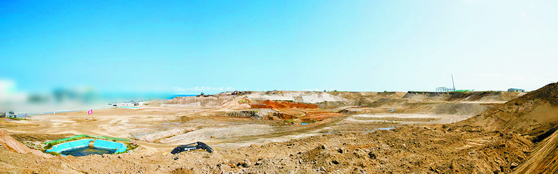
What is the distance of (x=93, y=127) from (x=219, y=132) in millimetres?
16558

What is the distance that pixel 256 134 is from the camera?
2722 cm

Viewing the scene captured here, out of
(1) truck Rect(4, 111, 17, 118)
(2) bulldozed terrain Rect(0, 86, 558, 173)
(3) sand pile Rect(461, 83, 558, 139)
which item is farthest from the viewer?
(1) truck Rect(4, 111, 17, 118)

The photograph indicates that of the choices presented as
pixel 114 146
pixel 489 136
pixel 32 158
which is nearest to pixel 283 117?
pixel 114 146

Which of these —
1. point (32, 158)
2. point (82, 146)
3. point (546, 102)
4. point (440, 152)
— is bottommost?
point (82, 146)

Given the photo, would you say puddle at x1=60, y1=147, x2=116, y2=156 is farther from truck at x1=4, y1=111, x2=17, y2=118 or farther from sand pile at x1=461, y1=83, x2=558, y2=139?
sand pile at x1=461, y1=83, x2=558, y2=139

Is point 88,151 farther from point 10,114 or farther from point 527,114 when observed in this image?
point 527,114

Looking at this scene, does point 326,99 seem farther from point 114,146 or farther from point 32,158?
point 32,158

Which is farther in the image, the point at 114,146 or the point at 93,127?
the point at 93,127

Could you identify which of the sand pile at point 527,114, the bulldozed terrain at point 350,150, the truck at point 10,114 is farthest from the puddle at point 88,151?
the sand pile at point 527,114

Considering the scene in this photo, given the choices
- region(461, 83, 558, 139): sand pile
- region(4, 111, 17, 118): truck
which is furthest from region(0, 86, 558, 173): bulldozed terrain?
region(4, 111, 17, 118): truck

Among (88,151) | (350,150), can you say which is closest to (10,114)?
(88,151)

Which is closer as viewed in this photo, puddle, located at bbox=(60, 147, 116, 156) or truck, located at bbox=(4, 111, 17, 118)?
puddle, located at bbox=(60, 147, 116, 156)

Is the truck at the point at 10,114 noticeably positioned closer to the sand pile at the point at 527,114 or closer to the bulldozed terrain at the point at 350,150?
the bulldozed terrain at the point at 350,150

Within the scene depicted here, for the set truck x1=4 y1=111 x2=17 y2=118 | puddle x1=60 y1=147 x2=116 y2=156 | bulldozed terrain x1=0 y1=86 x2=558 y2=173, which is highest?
truck x1=4 y1=111 x2=17 y2=118
